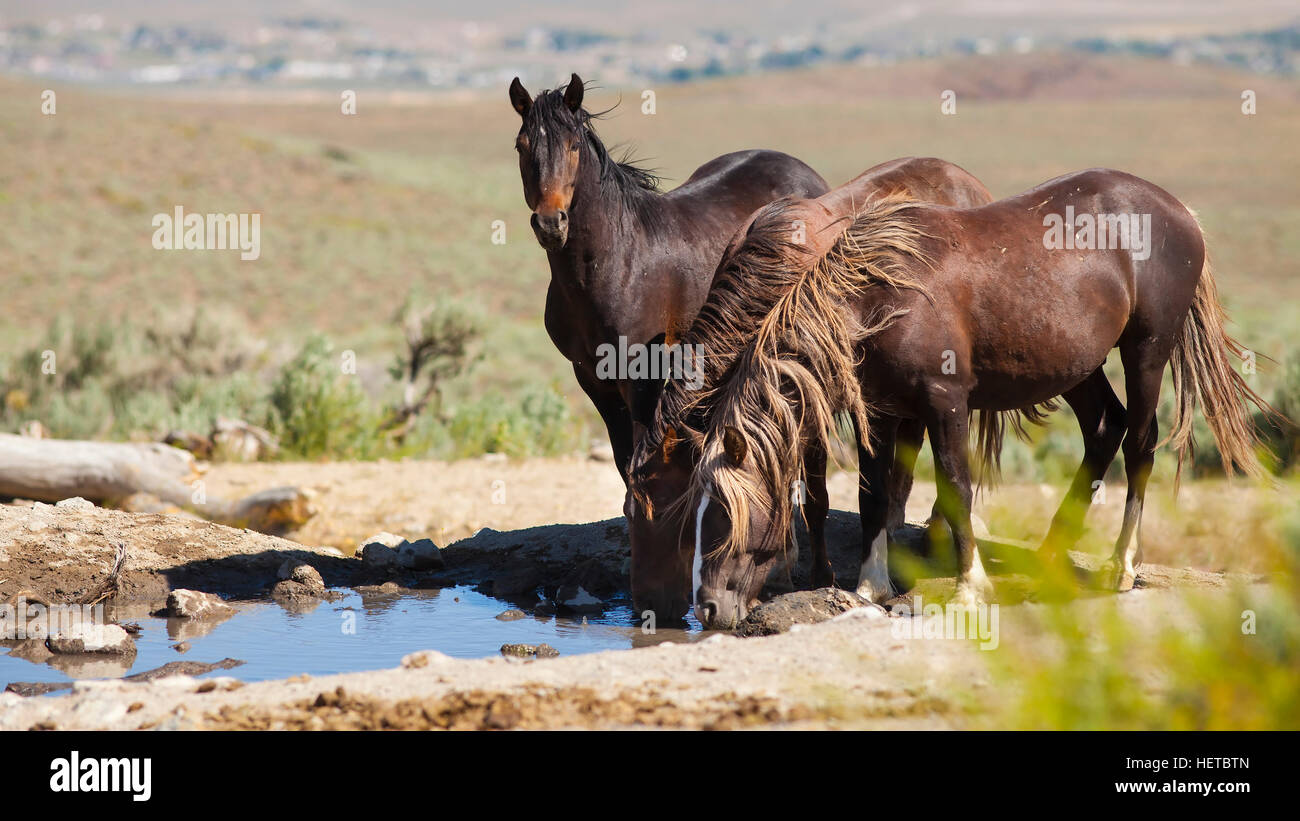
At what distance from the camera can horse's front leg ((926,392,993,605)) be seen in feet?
20.0

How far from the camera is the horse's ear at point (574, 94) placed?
6.50 m

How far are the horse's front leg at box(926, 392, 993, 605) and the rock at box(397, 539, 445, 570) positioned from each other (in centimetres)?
359

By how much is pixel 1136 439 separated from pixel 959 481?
1.65m

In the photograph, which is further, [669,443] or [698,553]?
[669,443]

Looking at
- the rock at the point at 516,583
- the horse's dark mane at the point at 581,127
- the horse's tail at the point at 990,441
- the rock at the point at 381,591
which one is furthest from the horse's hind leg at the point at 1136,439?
the rock at the point at 381,591

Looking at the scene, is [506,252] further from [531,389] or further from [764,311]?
[764,311]

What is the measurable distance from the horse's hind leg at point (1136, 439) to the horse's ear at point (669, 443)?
2564 millimetres

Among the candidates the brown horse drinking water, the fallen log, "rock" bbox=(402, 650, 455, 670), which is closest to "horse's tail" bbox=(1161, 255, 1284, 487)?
the brown horse drinking water

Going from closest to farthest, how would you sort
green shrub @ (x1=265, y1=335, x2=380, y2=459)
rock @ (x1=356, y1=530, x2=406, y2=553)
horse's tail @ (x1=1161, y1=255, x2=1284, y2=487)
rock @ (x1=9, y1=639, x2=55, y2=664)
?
rock @ (x1=9, y1=639, x2=55, y2=664) → horse's tail @ (x1=1161, y1=255, x2=1284, y2=487) → rock @ (x1=356, y1=530, x2=406, y2=553) → green shrub @ (x1=265, y1=335, x2=380, y2=459)

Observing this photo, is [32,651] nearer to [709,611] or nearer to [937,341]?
[709,611]

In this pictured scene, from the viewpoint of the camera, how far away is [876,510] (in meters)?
6.62

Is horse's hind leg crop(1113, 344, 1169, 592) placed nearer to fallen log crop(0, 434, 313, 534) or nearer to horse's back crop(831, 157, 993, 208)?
horse's back crop(831, 157, 993, 208)

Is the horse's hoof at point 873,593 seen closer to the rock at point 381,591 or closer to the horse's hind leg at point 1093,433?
the horse's hind leg at point 1093,433

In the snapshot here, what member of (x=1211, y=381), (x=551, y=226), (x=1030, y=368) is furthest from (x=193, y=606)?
(x=1211, y=381)
